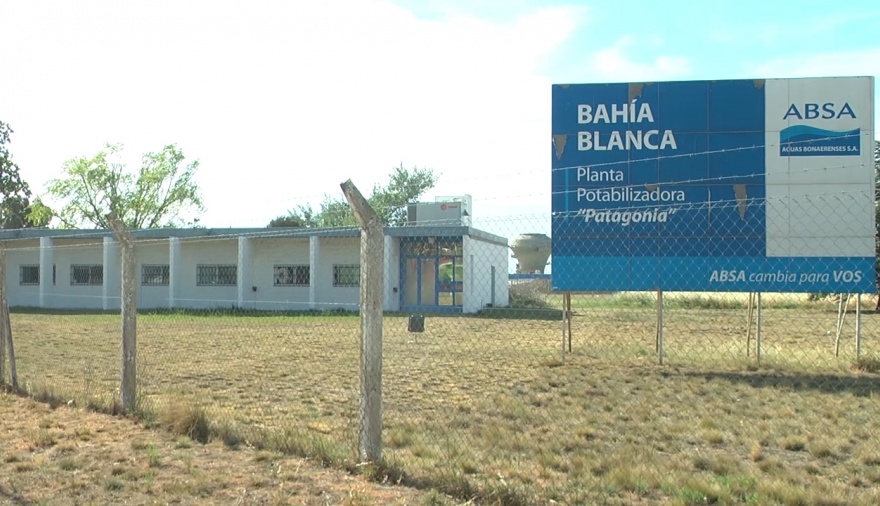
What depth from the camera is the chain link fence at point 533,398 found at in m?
5.73

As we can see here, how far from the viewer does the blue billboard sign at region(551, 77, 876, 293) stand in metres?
12.3

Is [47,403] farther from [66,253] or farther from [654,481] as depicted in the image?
[66,253]

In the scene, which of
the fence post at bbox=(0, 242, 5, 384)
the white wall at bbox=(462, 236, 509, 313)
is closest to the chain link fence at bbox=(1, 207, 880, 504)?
the fence post at bbox=(0, 242, 5, 384)

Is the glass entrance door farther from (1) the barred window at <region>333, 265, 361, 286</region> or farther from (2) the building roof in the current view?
(1) the barred window at <region>333, 265, 361, 286</region>

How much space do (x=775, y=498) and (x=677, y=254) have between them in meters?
7.72

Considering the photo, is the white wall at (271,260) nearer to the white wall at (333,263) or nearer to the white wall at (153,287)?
the white wall at (333,263)

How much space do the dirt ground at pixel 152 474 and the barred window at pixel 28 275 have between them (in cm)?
3317

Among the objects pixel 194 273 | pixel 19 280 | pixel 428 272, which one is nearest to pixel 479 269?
pixel 428 272

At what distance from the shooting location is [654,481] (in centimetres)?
556

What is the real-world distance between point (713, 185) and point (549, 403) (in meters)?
5.19

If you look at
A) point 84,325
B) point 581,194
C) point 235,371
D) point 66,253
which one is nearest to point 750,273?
point 581,194

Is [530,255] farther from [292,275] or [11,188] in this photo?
[11,188]

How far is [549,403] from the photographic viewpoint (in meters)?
9.31

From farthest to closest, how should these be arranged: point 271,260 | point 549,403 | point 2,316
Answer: point 271,260, point 549,403, point 2,316
